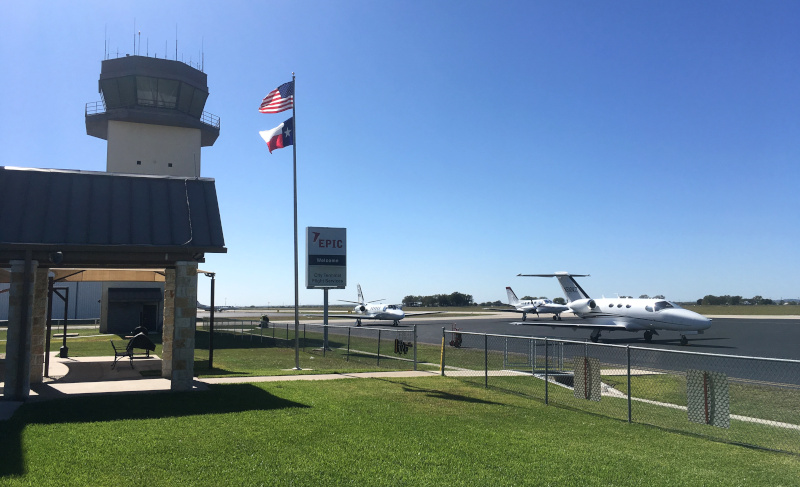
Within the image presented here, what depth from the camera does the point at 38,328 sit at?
1564 centimetres

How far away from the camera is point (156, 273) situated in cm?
2178

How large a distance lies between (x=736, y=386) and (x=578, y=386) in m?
8.34

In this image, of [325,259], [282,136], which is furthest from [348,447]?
[325,259]

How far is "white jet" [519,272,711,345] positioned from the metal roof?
2818cm

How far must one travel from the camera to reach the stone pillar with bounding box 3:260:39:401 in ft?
40.4

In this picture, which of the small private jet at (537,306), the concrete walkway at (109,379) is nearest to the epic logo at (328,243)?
the concrete walkway at (109,379)

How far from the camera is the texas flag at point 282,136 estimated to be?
20.2 meters

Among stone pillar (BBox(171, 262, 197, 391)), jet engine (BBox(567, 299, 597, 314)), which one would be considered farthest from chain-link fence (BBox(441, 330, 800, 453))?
jet engine (BBox(567, 299, 597, 314))

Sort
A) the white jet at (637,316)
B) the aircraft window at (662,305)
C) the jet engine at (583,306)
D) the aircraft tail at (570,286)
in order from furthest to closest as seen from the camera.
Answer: the aircraft tail at (570,286)
the jet engine at (583,306)
the aircraft window at (662,305)
the white jet at (637,316)

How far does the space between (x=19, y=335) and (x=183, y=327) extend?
344cm

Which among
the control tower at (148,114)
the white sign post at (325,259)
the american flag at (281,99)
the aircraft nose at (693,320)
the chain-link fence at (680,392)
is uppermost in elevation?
the control tower at (148,114)

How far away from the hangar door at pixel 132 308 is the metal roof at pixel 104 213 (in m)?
38.2

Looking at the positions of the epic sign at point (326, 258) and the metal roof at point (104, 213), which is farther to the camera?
the epic sign at point (326, 258)

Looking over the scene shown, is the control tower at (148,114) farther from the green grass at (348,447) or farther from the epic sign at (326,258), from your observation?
the green grass at (348,447)
